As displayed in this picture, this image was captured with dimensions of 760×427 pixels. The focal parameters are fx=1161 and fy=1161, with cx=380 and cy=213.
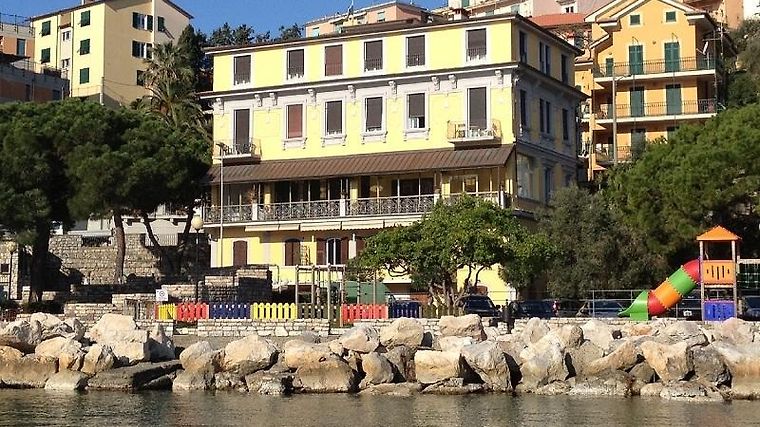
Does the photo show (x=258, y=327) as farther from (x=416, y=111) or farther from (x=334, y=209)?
(x=416, y=111)

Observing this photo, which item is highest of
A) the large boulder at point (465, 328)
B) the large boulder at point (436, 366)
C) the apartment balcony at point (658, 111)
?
the apartment balcony at point (658, 111)

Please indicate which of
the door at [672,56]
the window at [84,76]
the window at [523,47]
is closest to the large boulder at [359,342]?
the window at [523,47]

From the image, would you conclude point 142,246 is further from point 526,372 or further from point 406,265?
point 526,372

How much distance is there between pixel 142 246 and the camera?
67000 millimetres

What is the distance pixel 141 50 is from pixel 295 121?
107 ft

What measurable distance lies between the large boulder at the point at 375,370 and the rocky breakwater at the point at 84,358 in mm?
6448

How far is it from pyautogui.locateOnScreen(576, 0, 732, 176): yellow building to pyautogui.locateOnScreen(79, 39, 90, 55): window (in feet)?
126

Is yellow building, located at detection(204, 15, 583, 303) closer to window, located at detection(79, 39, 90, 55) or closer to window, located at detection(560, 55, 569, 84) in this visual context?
window, located at detection(560, 55, 569, 84)

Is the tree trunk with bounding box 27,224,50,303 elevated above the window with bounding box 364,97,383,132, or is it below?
below

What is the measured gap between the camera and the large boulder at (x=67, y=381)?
35875 millimetres

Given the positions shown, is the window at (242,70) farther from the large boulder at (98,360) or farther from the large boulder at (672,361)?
the large boulder at (672,361)

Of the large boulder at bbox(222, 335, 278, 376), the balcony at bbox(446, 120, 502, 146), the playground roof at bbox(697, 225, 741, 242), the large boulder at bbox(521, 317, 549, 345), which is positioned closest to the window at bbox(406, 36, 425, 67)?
the balcony at bbox(446, 120, 502, 146)

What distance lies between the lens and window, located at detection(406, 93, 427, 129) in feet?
196

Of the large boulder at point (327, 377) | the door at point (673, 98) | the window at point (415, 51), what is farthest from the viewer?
the door at point (673, 98)
